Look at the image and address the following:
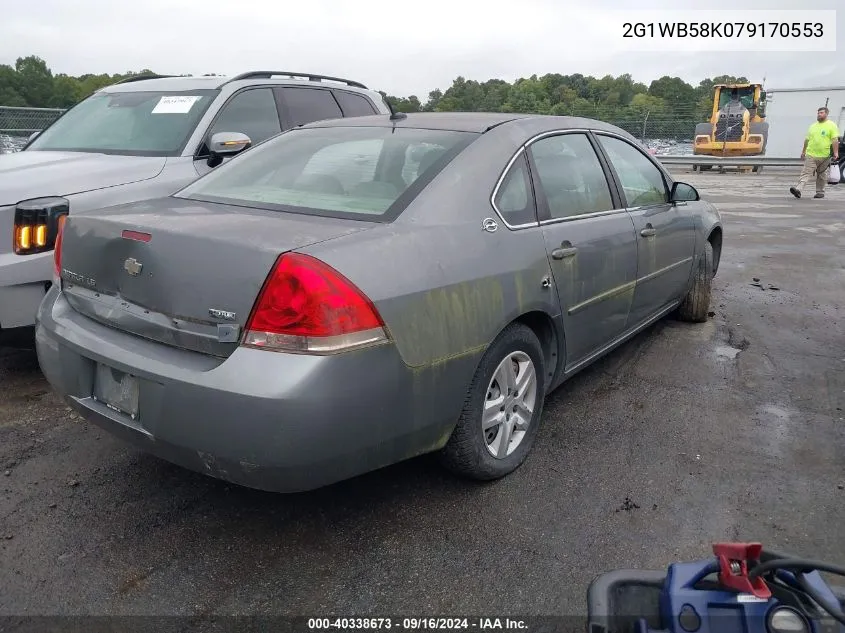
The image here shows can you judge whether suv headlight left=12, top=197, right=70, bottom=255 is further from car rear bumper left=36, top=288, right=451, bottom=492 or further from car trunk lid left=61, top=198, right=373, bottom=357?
car rear bumper left=36, top=288, right=451, bottom=492

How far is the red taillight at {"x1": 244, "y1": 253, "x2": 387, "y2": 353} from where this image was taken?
2.19m

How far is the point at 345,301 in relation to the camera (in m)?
2.22

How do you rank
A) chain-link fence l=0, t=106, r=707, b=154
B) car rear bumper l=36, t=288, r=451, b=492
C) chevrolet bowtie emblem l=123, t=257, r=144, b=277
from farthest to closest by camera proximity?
chain-link fence l=0, t=106, r=707, b=154, chevrolet bowtie emblem l=123, t=257, r=144, b=277, car rear bumper l=36, t=288, r=451, b=492

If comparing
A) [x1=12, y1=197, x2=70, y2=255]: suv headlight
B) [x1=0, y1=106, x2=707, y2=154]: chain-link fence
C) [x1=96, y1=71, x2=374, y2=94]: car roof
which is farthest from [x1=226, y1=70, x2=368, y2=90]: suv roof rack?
[x1=0, y1=106, x2=707, y2=154]: chain-link fence

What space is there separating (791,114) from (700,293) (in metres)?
27.3

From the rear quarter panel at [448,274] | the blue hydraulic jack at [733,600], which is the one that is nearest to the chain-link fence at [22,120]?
the rear quarter panel at [448,274]

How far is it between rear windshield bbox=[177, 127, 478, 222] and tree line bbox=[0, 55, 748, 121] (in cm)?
931

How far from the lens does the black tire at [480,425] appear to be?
274cm

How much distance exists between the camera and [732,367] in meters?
4.50

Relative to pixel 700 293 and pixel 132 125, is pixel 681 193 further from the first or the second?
pixel 132 125

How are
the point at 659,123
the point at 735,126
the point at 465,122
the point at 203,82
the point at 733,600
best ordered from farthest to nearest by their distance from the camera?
the point at 659,123 < the point at 735,126 < the point at 203,82 < the point at 465,122 < the point at 733,600

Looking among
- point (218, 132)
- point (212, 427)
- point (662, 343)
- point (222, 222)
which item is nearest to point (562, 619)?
point (212, 427)

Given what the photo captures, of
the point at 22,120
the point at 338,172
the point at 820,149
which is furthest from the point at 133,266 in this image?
the point at 820,149

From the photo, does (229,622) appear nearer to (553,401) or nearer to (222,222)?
(222,222)
